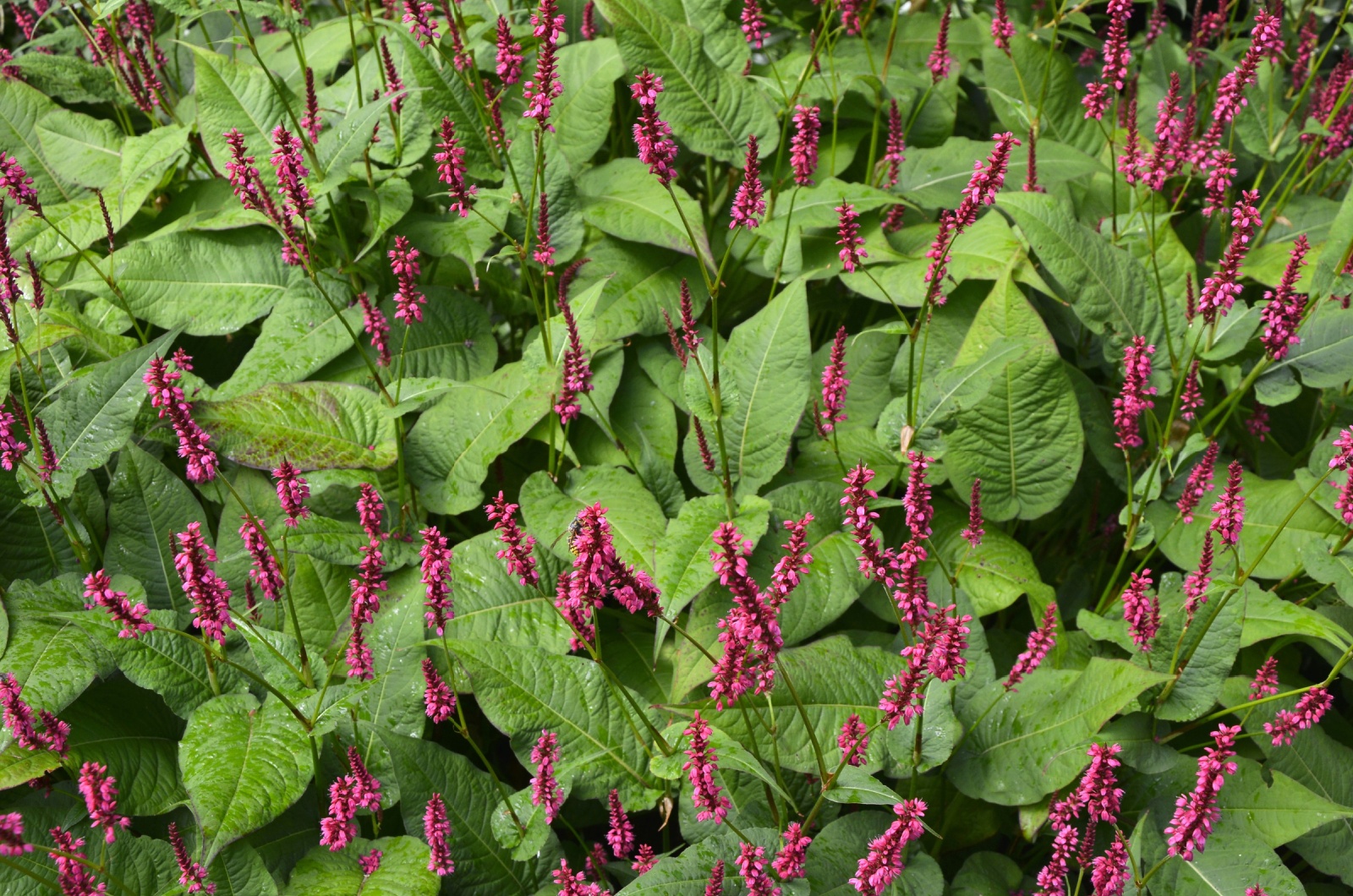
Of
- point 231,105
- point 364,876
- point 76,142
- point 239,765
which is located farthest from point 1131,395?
point 76,142

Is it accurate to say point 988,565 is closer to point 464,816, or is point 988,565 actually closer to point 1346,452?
point 1346,452

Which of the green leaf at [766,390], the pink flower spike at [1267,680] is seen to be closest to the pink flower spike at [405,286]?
the green leaf at [766,390]

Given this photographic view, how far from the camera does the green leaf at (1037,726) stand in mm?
2381

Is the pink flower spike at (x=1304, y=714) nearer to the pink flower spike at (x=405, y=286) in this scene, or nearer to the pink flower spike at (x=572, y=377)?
the pink flower spike at (x=572, y=377)

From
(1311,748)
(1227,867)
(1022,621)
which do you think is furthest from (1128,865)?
(1022,621)

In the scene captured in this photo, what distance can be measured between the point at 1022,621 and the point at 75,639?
2.55 m

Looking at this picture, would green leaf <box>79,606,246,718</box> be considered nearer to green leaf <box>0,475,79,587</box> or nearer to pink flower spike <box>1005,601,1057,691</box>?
green leaf <box>0,475,79,587</box>

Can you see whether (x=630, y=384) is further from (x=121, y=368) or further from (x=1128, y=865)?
(x=1128, y=865)

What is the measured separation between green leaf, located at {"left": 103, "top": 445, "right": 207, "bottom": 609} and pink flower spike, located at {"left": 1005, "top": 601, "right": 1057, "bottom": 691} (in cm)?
212

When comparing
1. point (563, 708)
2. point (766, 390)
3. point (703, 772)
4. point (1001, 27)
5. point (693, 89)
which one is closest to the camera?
point (703, 772)

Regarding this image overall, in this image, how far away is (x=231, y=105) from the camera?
3.43 meters

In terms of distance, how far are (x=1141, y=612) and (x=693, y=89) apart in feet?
6.74

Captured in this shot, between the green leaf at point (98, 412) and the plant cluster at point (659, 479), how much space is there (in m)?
0.01

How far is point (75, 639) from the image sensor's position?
2.56m
